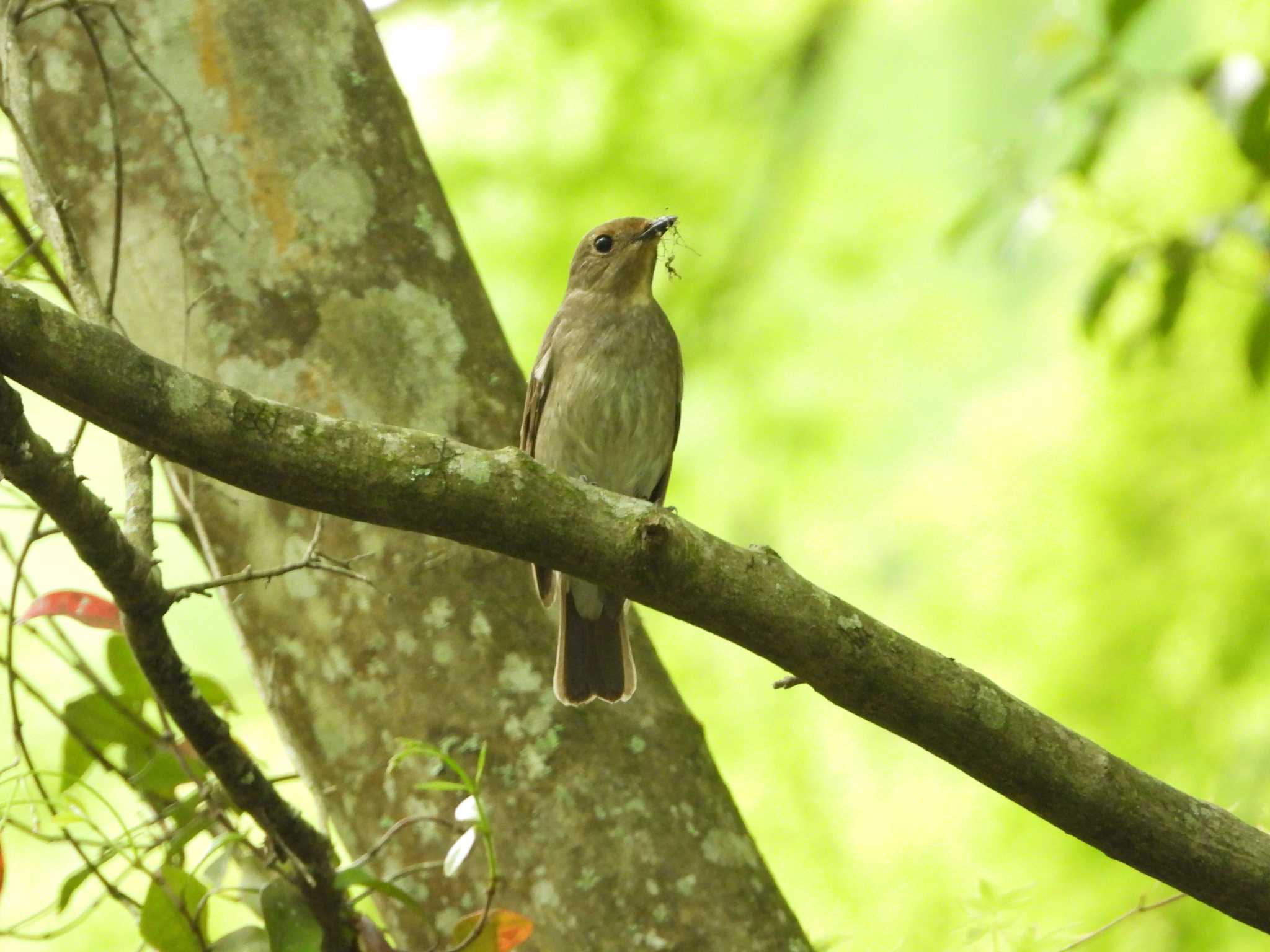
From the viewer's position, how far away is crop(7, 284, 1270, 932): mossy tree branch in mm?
1840

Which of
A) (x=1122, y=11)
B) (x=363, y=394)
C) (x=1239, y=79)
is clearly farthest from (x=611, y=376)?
(x=1239, y=79)

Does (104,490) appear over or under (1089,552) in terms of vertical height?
over

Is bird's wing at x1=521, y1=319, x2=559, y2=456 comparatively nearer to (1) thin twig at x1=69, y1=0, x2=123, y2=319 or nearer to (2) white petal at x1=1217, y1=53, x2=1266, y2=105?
A: (1) thin twig at x1=69, y1=0, x2=123, y2=319

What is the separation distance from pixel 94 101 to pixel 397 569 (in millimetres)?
1359

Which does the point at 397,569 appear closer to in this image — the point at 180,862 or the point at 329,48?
the point at 180,862

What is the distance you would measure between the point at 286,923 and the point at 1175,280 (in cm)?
269

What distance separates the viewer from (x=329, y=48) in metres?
3.34

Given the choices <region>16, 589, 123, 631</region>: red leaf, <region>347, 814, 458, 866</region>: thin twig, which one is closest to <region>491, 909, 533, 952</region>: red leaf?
<region>347, 814, 458, 866</region>: thin twig

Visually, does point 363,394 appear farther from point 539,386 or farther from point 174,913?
point 539,386

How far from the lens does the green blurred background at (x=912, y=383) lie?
4.89 m

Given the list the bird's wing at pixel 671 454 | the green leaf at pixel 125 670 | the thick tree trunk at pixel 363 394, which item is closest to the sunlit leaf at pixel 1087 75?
the bird's wing at pixel 671 454

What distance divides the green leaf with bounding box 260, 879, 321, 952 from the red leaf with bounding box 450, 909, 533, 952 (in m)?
0.25

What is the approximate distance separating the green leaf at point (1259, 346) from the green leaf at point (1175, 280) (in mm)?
189

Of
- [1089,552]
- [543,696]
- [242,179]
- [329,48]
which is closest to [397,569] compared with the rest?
[543,696]
